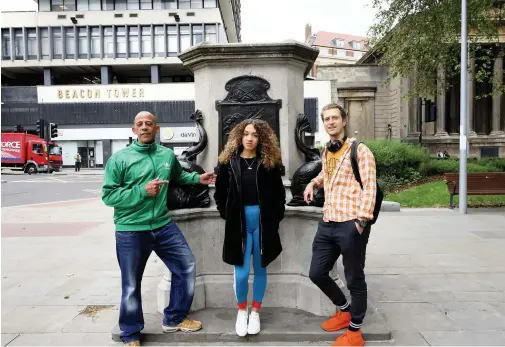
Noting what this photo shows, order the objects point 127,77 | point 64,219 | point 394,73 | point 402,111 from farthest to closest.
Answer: point 127,77 → point 402,111 → point 394,73 → point 64,219

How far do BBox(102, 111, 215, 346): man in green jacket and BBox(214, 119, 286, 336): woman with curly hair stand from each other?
0.43m

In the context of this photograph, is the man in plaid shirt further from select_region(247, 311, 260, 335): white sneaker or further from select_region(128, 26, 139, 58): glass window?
select_region(128, 26, 139, 58): glass window

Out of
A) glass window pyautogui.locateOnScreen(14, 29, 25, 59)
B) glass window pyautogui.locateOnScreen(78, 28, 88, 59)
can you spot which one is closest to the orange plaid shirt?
glass window pyautogui.locateOnScreen(78, 28, 88, 59)

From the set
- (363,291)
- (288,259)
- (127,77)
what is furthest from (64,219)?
(127,77)

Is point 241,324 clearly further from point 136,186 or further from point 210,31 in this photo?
point 210,31

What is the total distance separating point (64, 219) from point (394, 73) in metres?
12.0

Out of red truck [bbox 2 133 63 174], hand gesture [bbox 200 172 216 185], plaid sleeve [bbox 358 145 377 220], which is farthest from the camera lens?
red truck [bbox 2 133 63 174]

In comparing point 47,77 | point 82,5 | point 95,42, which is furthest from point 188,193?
point 82,5

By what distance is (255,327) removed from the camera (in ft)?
11.8

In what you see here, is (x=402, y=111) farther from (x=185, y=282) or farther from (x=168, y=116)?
(x=185, y=282)

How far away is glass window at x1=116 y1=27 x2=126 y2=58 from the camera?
44250 millimetres

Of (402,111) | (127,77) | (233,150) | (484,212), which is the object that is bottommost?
(484,212)

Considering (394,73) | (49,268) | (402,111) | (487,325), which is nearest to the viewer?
(487,325)

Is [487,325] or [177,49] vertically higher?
[177,49]
